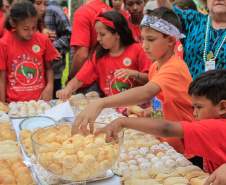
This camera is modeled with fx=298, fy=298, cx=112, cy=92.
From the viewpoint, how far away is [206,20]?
2584 mm

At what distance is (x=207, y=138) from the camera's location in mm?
1438

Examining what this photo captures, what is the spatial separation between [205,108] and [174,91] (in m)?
0.40

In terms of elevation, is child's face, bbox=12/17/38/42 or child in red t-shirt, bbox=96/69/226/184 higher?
child's face, bbox=12/17/38/42

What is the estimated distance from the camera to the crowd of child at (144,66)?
57.9 inches

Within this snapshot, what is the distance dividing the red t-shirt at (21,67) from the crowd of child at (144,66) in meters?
0.01

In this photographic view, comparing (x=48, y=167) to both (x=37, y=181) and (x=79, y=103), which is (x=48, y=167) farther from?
(x=79, y=103)

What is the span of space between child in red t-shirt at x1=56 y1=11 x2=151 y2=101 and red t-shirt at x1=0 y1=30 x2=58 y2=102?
510mm

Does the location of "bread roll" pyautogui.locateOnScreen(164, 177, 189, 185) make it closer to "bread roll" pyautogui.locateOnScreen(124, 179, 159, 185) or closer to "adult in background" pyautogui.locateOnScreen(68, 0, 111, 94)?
"bread roll" pyautogui.locateOnScreen(124, 179, 159, 185)

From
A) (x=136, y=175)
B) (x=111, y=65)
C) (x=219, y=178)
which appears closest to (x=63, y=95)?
(x=111, y=65)

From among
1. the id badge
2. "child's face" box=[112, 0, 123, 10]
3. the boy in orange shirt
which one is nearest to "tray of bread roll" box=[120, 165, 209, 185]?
the boy in orange shirt

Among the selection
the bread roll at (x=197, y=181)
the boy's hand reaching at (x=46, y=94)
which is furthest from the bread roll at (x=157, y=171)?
the boy's hand reaching at (x=46, y=94)

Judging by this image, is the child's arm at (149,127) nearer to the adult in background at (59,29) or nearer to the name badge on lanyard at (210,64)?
the name badge on lanyard at (210,64)

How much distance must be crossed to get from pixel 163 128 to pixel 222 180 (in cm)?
35

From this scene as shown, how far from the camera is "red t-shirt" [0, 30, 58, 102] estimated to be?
316 cm
